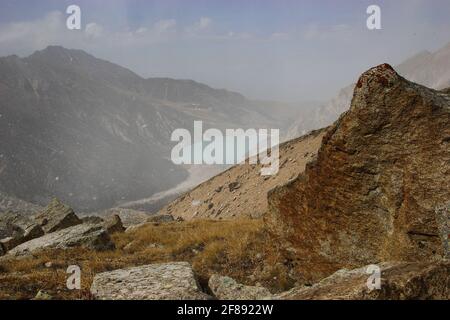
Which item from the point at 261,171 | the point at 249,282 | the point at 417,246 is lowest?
the point at 261,171

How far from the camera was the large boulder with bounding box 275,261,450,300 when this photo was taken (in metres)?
6.20

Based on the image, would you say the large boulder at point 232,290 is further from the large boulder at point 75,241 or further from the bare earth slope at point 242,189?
the bare earth slope at point 242,189

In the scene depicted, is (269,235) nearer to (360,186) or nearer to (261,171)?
Result: (360,186)

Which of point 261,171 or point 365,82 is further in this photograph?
point 261,171

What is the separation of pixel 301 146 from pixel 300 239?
49981mm

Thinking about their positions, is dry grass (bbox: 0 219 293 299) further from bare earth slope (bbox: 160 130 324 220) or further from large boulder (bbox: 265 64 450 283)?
bare earth slope (bbox: 160 130 324 220)

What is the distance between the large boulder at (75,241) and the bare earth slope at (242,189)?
78.1 ft

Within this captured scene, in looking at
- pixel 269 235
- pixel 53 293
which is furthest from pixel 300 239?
pixel 53 293

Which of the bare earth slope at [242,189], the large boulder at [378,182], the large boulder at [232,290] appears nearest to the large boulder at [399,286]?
the large boulder at [232,290]

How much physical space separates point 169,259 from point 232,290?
6309mm

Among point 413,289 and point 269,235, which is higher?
point 413,289

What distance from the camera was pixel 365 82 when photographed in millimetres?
10234

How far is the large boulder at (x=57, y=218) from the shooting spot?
24.6 metres

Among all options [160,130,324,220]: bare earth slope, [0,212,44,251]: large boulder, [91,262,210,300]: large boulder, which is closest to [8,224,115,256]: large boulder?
[0,212,44,251]: large boulder
